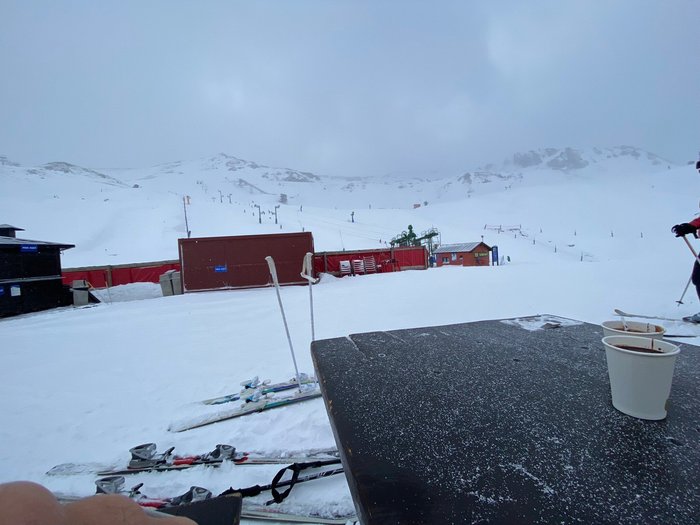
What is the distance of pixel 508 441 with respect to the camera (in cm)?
97

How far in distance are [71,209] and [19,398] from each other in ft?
142

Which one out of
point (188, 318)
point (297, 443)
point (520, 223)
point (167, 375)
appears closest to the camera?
point (297, 443)

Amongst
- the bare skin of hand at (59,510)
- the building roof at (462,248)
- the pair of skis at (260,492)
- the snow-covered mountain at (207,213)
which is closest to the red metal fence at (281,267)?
the snow-covered mountain at (207,213)

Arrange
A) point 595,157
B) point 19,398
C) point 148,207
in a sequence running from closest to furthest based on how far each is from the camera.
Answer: point 19,398 < point 148,207 < point 595,157

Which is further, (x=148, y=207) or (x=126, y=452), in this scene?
(x=148, y=207)

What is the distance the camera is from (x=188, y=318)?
771 centimetres

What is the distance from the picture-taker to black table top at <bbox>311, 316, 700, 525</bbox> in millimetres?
719

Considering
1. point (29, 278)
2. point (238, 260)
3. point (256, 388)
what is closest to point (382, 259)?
point (238, 260)

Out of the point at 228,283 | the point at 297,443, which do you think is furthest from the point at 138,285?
the point at 297,443

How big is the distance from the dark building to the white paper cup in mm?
13598

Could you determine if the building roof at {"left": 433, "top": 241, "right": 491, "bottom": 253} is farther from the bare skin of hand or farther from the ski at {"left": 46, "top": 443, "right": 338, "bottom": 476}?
the bare skin of hand

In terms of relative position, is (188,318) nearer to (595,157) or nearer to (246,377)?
(246,377)

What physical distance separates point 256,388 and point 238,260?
31.8 feet

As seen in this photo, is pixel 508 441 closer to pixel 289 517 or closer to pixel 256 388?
pixel 289 517
